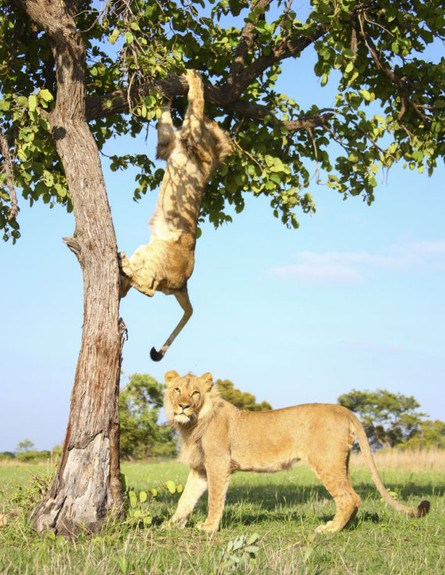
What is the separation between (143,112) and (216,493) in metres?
4.08

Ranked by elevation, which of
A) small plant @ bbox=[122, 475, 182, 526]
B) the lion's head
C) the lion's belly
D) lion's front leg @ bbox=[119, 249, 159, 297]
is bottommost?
Answer: small plant @ bbox=[122, 475, 182, 526]

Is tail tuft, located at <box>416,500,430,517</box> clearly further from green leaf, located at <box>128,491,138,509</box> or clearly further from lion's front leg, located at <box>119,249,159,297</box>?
lion's front leg, located at <box>119,249,159,297</box>

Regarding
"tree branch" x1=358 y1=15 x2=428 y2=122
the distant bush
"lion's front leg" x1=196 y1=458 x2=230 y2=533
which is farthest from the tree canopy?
the distant bush

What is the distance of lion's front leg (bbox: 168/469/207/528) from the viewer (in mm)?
6660

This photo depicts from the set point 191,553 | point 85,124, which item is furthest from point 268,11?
point 191,553

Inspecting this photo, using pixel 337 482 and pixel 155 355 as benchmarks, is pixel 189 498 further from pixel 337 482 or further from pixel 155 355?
pixel 155 355

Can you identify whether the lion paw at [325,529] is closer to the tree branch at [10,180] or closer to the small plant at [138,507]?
the small plant at [138,507]

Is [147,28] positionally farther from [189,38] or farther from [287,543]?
[287,543]

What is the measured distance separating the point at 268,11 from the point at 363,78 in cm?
185

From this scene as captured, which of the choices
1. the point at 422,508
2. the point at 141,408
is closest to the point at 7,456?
the point at 141,408

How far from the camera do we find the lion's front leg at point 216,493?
21.1 ft

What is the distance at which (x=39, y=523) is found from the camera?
20.2 feet

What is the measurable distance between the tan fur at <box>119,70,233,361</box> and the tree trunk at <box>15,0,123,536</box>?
0.63 metres

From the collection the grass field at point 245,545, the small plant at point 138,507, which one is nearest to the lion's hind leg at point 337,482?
the grass field at point 245,545
